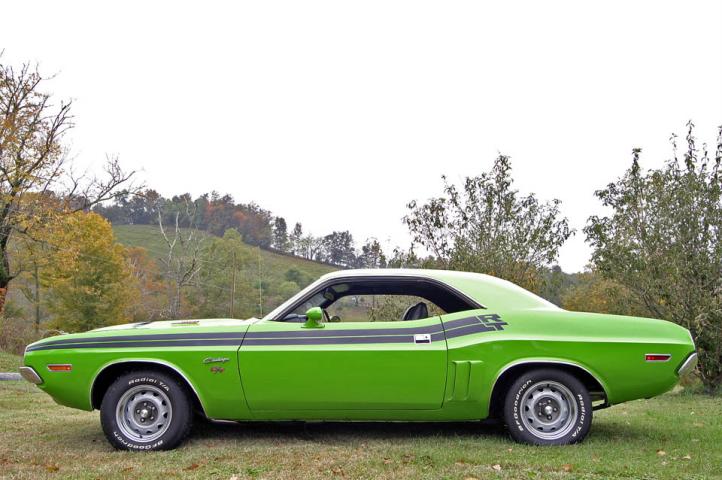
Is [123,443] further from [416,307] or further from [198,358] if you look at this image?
[416,307]

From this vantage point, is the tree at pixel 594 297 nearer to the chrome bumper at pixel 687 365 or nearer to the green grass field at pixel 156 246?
the chrome bumper at pixel 687 365

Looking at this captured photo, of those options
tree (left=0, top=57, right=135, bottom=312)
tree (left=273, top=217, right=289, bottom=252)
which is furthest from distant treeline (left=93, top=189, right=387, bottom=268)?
tree (left=0, top=57, right=135, bottom=312)

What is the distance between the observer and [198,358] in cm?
561

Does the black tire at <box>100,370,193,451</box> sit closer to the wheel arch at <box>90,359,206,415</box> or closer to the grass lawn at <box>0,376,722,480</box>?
the wheel arch at <box>90,359,206,415</box>

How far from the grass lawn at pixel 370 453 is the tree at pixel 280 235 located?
93.6m

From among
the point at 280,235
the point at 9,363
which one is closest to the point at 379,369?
the point at 9,363

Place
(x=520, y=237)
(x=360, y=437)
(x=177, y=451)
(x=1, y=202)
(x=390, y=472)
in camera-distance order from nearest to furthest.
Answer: (x=390, y=472) < (x=177, y=451) < (x=360, y=437) < (x=520, y=237) < (x=1, y=202)

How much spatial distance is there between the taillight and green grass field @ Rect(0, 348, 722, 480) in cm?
70

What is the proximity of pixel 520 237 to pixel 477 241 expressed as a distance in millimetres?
966

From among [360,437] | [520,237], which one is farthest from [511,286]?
[520,237]

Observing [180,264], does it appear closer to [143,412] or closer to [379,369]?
[143,412]

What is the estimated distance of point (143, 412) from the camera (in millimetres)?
5645

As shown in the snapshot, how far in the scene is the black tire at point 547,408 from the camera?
5.51 metres

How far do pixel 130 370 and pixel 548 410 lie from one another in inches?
138
